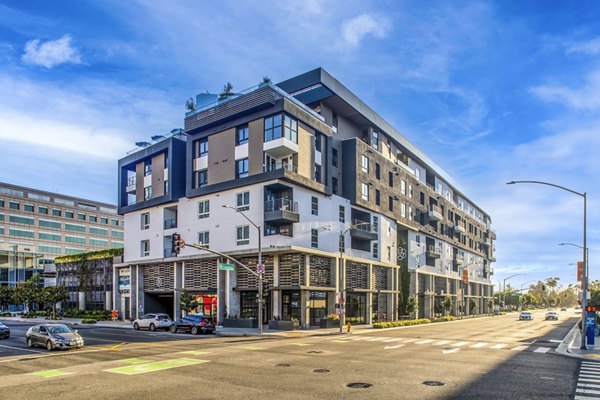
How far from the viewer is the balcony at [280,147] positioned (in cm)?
4686

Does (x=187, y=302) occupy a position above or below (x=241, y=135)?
A: below

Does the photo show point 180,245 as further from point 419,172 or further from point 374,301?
point 419,172

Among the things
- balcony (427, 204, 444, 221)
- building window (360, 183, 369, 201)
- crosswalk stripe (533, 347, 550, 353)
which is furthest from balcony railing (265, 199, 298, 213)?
balcony (427, 204, 444, 221)

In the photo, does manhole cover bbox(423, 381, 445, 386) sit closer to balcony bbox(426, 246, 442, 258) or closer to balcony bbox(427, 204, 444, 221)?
balcony bbox(426, 246, 442, 258)

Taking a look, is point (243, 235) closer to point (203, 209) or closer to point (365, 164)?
point (203, 209)

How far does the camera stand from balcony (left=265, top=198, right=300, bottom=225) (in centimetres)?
4606

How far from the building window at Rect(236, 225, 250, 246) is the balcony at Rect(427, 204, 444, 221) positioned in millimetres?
40996

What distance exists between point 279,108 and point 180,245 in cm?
2013

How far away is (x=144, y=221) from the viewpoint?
6297 cm

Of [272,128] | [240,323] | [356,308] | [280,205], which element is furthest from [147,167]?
[356,308]

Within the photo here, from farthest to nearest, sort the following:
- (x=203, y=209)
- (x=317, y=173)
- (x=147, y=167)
A: (x=147, y=167)
(x=203, y=209)
(x=317, y=173)

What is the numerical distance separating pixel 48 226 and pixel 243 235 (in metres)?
93.0

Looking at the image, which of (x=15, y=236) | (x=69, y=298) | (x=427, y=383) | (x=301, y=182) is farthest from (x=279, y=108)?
(x=15, y=236)

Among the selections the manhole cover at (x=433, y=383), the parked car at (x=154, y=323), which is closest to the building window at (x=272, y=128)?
the parked car at (x=154, y=323)
